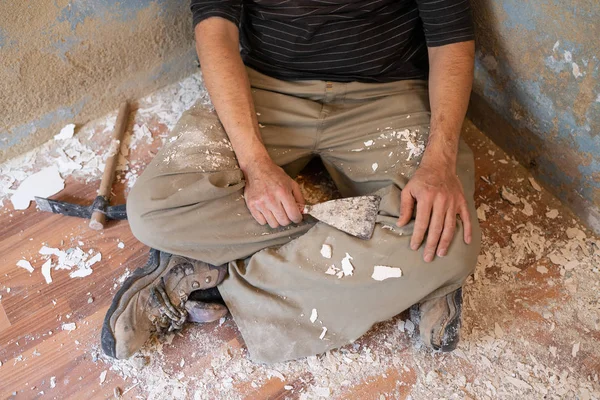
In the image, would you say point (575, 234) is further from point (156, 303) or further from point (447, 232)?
point (156, 303)

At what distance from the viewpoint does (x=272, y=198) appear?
1.24m

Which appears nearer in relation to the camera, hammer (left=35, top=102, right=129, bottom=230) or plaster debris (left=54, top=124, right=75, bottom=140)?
hammer (left=35, top=102, right=129, bottom=230)

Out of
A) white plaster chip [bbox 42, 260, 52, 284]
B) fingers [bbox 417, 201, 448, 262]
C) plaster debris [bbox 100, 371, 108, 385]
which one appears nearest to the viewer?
fingers [bbox 417, 201, 448, 262]

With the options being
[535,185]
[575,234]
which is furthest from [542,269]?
[535,185]

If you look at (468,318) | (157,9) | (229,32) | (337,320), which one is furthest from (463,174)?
(157,9)

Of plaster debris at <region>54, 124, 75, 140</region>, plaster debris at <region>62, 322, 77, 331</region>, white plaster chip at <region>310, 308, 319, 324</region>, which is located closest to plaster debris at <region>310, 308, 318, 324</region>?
white plaster chip at <region>310, 308, 319, 324</region>

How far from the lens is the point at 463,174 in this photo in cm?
136

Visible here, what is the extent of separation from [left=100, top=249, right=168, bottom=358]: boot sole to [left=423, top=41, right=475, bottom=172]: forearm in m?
0.73

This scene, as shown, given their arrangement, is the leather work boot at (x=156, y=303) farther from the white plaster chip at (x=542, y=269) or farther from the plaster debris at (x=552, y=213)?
the plaster debris at (x=552, y=213)

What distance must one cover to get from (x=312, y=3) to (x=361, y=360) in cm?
88

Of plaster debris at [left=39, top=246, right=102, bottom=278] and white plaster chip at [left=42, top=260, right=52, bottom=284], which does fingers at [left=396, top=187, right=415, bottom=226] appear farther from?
white plaster chip at [left=42, top=260, right=52, bottom=284]

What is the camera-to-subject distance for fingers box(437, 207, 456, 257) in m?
1.17

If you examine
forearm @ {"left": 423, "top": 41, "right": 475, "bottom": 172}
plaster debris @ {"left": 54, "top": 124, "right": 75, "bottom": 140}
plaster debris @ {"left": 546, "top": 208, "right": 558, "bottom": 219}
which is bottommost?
plaster debris @ {"left": 546, "top": 208, "right": 558, "bottom": 219}

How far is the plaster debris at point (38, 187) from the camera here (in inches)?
62.4
